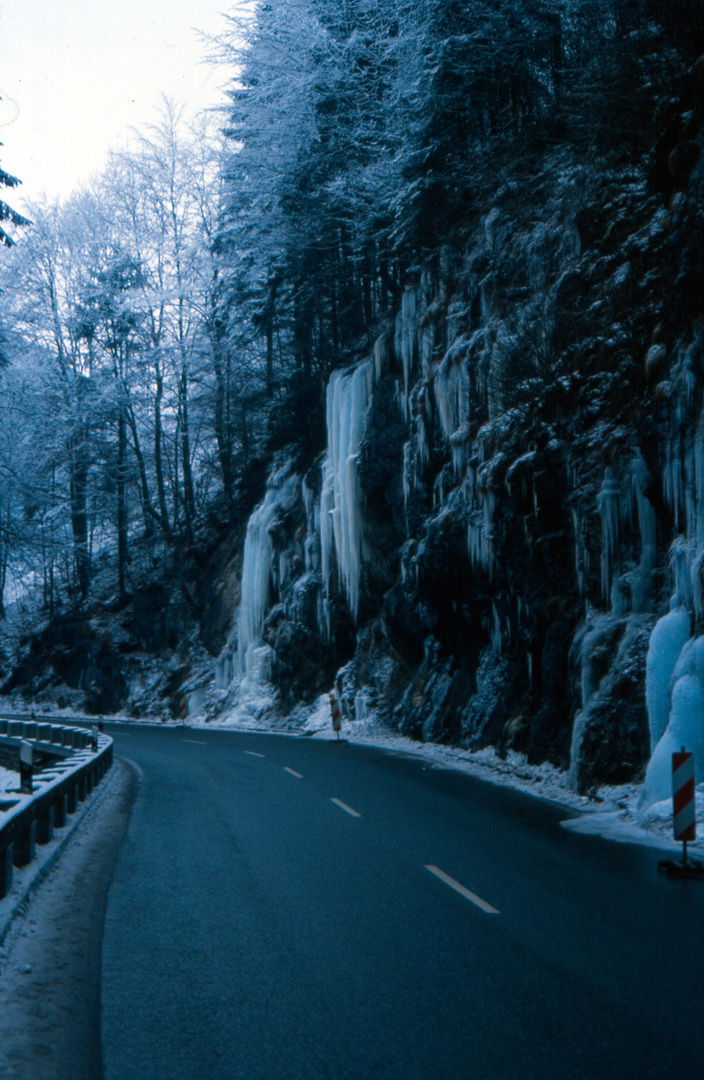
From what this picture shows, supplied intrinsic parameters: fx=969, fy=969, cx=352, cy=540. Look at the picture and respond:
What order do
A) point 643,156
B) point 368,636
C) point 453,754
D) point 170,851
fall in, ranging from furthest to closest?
point 368,636 < point 453,754 < point 643,156 < point 170,851

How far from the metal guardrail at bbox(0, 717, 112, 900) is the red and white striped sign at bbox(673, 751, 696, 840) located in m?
5.68

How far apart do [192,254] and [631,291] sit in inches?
1041

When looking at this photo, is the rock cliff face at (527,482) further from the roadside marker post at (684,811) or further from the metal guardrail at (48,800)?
the metal guardrail at (48,800)

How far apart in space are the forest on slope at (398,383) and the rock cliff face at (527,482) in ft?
0.25

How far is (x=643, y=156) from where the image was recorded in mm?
18281

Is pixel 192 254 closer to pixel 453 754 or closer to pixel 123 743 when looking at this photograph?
pixel 123 743

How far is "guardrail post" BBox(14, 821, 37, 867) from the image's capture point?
816 cm

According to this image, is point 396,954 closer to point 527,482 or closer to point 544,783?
point 544,783

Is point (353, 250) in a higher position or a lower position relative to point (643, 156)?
higher

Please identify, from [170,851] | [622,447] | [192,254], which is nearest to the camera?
[170,851]

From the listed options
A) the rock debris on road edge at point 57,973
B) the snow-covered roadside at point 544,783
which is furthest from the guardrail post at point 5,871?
the snow-covered roadside at point 544,783

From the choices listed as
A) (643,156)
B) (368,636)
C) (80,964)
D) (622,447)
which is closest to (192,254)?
(368,636)

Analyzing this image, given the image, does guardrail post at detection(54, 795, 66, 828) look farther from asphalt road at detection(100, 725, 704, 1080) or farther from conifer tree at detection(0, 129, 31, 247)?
conifer tree at detection(0, 129, 31, 247)

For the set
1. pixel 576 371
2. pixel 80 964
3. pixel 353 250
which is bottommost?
pixel 80 964
